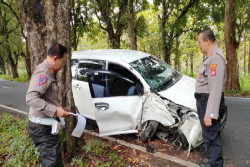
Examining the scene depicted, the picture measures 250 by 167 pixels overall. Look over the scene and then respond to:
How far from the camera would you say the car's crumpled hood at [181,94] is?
3.68 m

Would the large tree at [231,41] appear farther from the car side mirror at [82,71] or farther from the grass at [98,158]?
the grass at [98,158]

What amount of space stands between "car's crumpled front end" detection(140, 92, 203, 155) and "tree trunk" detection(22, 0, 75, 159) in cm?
148

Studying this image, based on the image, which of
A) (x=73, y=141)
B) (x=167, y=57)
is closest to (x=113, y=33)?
(x=167, y=57)

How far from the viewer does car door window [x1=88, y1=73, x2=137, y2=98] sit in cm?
400

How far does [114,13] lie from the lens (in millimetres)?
13766

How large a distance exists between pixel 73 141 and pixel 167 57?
976 cm

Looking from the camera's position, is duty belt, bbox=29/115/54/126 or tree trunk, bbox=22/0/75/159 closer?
duty belt, bbox=29/115/54/126

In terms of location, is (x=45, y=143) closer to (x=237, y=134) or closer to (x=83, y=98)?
(x=83, y=98)

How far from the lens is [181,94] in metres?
3.88

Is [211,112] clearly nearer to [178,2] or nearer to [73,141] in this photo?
[73,141]

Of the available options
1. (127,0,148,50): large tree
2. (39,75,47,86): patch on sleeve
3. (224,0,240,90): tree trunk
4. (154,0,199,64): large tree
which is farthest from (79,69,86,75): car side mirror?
(154,0,199,64): large tree

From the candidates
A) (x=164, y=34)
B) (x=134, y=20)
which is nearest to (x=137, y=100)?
(x=164, y=34)

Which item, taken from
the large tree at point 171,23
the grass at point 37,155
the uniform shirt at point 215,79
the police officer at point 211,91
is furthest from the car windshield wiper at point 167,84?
the large tree at point 171,23

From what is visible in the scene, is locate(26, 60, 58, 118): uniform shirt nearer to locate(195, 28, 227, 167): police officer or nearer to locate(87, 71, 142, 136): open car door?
locate(87, 71, 142, 136): open car door
